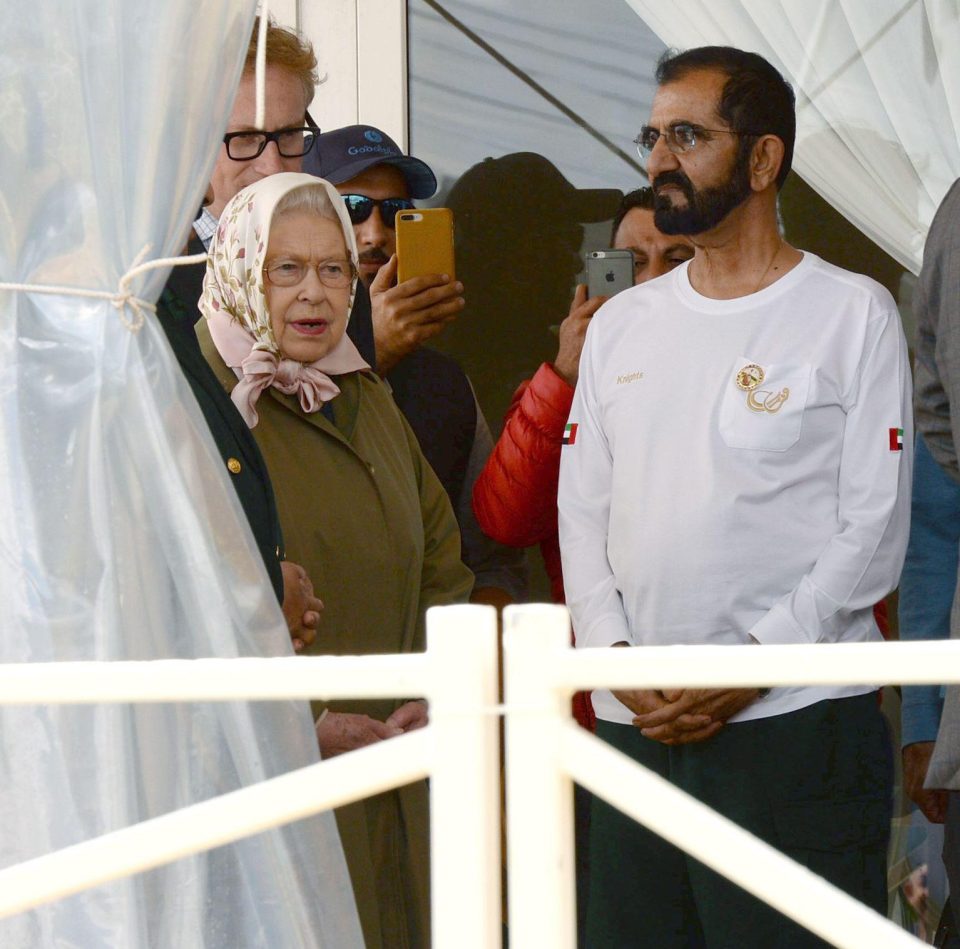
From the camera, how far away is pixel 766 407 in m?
2.41

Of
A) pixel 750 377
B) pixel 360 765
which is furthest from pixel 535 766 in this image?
pixel 750 377

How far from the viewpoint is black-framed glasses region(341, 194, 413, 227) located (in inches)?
122

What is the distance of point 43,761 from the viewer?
67.1 inches

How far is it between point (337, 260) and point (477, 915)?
167 centimetres

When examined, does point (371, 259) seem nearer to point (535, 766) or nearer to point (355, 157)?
point (355, 157)

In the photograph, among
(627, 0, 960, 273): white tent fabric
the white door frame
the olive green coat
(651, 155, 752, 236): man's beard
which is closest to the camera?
the olive green coat

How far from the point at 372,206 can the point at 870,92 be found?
115cm

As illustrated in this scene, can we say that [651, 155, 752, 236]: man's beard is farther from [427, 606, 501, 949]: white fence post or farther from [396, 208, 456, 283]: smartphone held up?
[427, 606, 501, 949]: white fence post

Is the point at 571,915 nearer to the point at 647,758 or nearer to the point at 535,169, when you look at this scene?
the point at 647,758

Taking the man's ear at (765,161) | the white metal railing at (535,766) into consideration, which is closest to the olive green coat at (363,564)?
the man's ear at (765,161)

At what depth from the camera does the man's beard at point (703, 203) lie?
256 centimetres

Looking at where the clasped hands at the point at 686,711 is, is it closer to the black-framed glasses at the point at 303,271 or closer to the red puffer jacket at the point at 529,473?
the red puffer jacket at the point at 529,473

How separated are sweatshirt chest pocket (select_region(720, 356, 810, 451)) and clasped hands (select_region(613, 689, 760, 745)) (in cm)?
39

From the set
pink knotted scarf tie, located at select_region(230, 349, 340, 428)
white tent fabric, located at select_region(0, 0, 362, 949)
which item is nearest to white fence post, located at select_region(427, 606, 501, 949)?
white tent fabric, located at select_region(0, 0, 362, 949)
